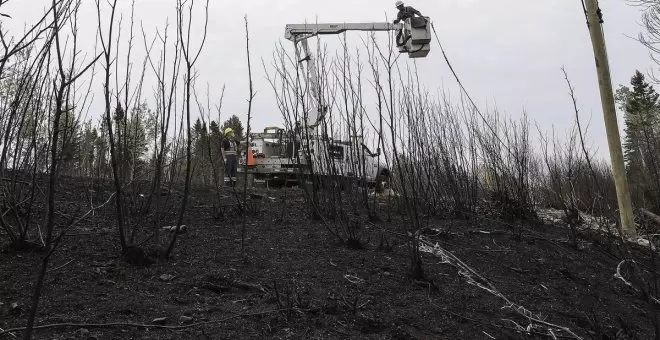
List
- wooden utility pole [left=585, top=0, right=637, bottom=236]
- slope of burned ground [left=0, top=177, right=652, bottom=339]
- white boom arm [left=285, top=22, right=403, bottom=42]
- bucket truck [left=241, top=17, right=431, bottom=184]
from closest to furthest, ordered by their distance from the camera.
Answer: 1. slope of burned ground [left=0, top=177, right=652, bottom=339]
2. bucket truck [left=241, top=17, right=431, bottom=184]
3. wooden utility pole [left=585, top=0, right=637, bottom=236]
4. white boom arm [left=285, top=22, right=403, bottom=42]

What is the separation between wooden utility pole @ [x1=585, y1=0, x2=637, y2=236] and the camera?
5.10 metres

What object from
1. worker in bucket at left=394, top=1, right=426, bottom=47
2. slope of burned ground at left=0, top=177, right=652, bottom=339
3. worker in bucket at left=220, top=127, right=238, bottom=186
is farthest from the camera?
worker in bucket at left=220, top=127, right=238, bottom=186

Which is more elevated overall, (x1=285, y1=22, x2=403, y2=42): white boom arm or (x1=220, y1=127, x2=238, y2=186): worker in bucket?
(x1=285, y1=22, x2=403, y2=42): white boom arm

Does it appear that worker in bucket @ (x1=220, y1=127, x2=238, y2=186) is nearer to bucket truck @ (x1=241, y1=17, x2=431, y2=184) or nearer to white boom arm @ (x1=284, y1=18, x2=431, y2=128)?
bucket truck @ (x1=241, y1=17, x2=431, y2=184)

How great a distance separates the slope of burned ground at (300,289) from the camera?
6.67 feet

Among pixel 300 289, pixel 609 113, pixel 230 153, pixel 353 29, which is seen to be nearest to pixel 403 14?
pixel 353 29

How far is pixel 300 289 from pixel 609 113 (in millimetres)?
4358

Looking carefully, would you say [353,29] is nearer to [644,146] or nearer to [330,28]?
[330,28]

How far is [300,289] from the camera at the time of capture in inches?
99.2

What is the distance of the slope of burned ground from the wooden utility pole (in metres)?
1.45

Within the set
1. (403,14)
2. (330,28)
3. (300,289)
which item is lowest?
(300,289)

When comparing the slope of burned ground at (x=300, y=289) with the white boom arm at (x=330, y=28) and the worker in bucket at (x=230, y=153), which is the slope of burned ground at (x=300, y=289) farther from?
the worker in bucket at (x=230, y=153)

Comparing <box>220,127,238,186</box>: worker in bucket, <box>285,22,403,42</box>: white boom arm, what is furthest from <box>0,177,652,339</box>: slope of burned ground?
<box>220,127,238,186</box>: worker in bucket

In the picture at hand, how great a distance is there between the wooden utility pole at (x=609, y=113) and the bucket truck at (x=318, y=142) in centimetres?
183
